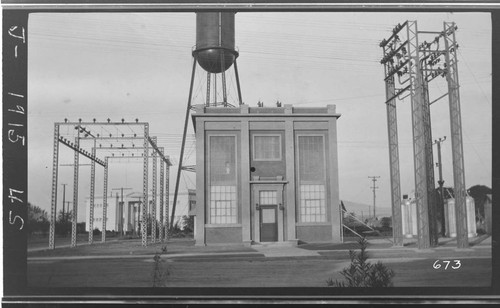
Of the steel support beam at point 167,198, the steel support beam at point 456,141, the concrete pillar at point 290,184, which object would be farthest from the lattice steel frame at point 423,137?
the steel support beam at point 167,198

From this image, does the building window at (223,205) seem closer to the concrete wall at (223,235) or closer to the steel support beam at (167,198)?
the concrete wall at (223,235)

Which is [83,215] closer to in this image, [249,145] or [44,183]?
[44,183]

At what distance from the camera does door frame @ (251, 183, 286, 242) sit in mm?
7539

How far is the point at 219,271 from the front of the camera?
23.8 feet

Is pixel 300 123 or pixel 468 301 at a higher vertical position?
pixel 300 123

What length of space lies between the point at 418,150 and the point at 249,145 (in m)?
2.44

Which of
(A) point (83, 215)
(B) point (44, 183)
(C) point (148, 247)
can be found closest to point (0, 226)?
(B) point (44, 183)

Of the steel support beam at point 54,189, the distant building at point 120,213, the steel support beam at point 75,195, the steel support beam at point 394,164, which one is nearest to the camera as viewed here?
the steel support beam at point 54,189

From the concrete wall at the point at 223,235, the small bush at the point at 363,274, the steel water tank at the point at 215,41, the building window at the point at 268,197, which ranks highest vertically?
the steel water tank at the point at 215,41

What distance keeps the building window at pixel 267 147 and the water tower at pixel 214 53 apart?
1.98ft

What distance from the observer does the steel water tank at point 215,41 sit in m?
7.29

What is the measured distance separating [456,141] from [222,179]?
334 cm

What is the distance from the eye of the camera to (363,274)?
7.08 metres

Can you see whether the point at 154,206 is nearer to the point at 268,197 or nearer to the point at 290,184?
the point at 268,197
